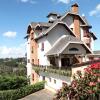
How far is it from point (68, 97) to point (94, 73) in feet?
7.16

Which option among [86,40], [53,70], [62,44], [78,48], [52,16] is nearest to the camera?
[53,70]

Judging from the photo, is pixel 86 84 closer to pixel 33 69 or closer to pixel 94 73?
pixel 94 73

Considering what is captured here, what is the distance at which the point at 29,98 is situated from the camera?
37156 millimetres

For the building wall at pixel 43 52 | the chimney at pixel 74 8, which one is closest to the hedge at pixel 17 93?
the building wall at pixel 43 52

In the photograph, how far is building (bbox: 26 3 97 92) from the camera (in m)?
40.0

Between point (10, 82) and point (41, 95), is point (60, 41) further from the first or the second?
point (10, 82)

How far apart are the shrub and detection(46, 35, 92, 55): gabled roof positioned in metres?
23.0

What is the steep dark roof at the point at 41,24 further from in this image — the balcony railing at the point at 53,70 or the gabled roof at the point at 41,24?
the balcony railing at the point at 53,70

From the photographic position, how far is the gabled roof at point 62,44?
1516 inches

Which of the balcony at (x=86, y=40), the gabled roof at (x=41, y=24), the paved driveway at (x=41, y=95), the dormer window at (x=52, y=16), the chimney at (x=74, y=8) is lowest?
the paved driveway at (x=41, y=95)

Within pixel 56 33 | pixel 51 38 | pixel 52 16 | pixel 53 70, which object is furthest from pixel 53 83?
pixel 52 16

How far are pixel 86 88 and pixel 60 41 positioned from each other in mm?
28988

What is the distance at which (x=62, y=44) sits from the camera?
131ft

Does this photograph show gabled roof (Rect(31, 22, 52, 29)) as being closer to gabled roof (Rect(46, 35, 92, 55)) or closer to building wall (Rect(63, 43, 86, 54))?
gabled roof (Rect(46, 35, 92, 55))
